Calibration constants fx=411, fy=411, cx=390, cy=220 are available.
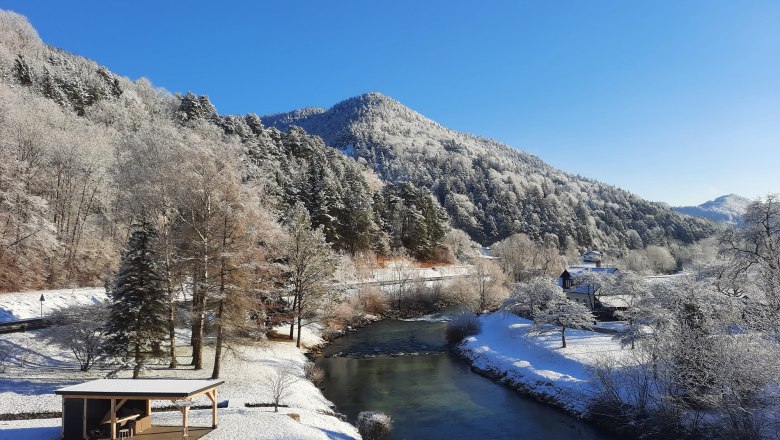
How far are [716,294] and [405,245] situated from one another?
188 ft

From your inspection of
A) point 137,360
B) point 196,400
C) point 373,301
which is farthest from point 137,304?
point 373,301

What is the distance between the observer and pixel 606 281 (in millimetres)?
40000

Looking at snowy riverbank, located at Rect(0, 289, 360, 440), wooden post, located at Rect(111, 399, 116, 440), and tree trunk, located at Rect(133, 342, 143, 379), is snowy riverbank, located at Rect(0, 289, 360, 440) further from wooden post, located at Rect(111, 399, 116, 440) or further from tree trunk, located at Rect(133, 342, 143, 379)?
wooden post, located at Rect(111, 399, 116, 440)

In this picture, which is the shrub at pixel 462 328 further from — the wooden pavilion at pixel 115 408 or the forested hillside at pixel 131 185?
the wooden pavilion at pixel 115 408

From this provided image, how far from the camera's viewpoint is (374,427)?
18469 mm

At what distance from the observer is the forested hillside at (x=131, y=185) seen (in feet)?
70.2

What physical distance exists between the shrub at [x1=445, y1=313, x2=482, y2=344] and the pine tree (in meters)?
26.9

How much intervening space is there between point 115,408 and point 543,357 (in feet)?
83.5

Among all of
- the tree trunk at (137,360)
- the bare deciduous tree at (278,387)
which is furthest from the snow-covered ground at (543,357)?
the tree trunk at (137,360)

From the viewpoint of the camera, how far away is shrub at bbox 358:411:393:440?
18.2m

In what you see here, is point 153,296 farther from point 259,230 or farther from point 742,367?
point 742,367

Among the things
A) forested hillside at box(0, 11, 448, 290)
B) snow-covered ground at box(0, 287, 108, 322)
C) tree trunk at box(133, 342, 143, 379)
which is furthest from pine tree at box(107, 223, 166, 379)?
snow-covered ground at box(0, 287, 108, 322)

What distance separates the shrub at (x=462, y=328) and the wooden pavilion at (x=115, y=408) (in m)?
28.3

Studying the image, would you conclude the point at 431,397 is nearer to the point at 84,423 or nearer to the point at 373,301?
the point at 84,423
